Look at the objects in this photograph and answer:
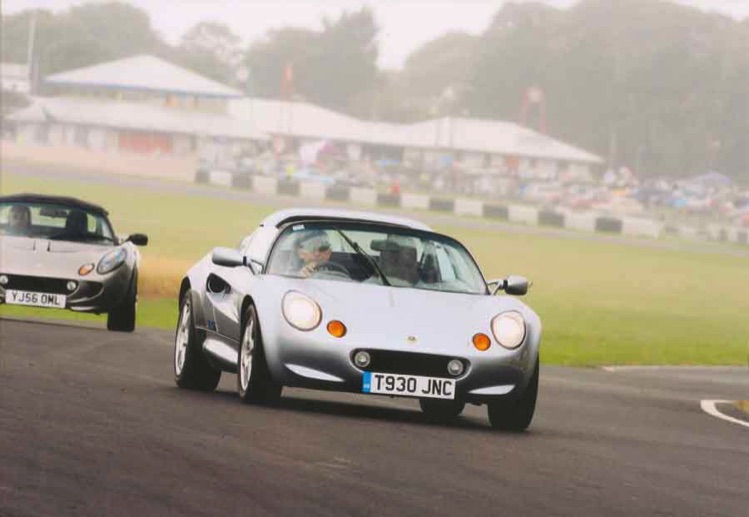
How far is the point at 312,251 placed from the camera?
13.0 metres

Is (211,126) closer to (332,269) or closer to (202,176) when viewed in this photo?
(202,176)

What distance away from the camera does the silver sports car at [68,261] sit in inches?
815

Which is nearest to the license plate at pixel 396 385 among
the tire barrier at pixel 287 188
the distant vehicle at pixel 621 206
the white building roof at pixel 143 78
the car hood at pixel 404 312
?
the car hood at pixel 404 312

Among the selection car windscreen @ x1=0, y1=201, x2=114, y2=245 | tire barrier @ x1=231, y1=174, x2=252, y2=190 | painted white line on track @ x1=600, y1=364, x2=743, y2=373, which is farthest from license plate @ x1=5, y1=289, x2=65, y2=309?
tire barrier @ x1=231, y1=174, x2=252, y2=190

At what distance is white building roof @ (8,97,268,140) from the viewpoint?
7800 centimetres

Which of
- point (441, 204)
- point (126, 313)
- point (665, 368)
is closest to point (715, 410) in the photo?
point (126, 313)

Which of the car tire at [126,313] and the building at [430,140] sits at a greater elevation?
the building at [430,140]

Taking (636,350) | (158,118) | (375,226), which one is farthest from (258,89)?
(375,226)

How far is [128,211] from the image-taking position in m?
64.9

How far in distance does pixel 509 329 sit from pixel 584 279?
1618 inches

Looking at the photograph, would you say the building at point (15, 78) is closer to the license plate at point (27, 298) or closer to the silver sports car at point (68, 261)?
the silver sports car at point (68, 261)

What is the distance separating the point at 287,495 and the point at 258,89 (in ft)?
240

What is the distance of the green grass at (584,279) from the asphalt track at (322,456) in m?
12.2

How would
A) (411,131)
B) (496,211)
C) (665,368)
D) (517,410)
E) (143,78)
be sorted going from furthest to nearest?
(411,131) < (143,78) < (496,211) < (665,368) < (517,410)
